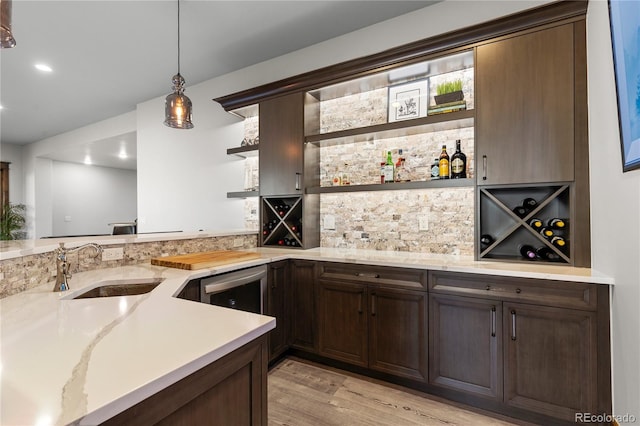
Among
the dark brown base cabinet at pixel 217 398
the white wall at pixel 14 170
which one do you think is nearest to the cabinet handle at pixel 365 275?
the dark brown base cabinet at pixel 217 398

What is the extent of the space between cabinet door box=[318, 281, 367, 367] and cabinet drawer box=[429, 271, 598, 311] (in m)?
0.61

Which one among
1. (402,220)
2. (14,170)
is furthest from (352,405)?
(14,170)

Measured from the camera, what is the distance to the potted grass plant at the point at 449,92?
8.09 ft

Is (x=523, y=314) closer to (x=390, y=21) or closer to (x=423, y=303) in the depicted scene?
(x=423, y=303)

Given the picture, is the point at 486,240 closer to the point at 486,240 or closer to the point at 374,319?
the point at 486,240

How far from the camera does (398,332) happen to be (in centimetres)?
224

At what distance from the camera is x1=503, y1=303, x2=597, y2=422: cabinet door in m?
1.71

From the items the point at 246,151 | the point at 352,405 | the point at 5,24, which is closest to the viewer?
the point at 5,24

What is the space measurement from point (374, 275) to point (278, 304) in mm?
909

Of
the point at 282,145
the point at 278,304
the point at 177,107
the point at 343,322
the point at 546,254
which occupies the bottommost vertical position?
the point at 343,322

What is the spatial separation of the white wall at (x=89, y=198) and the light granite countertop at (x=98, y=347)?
826 centimetres

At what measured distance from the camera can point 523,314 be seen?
1859 mm

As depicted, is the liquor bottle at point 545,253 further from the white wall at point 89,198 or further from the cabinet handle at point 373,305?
the white wall at point 89,198

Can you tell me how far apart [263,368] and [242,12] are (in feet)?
9.99
